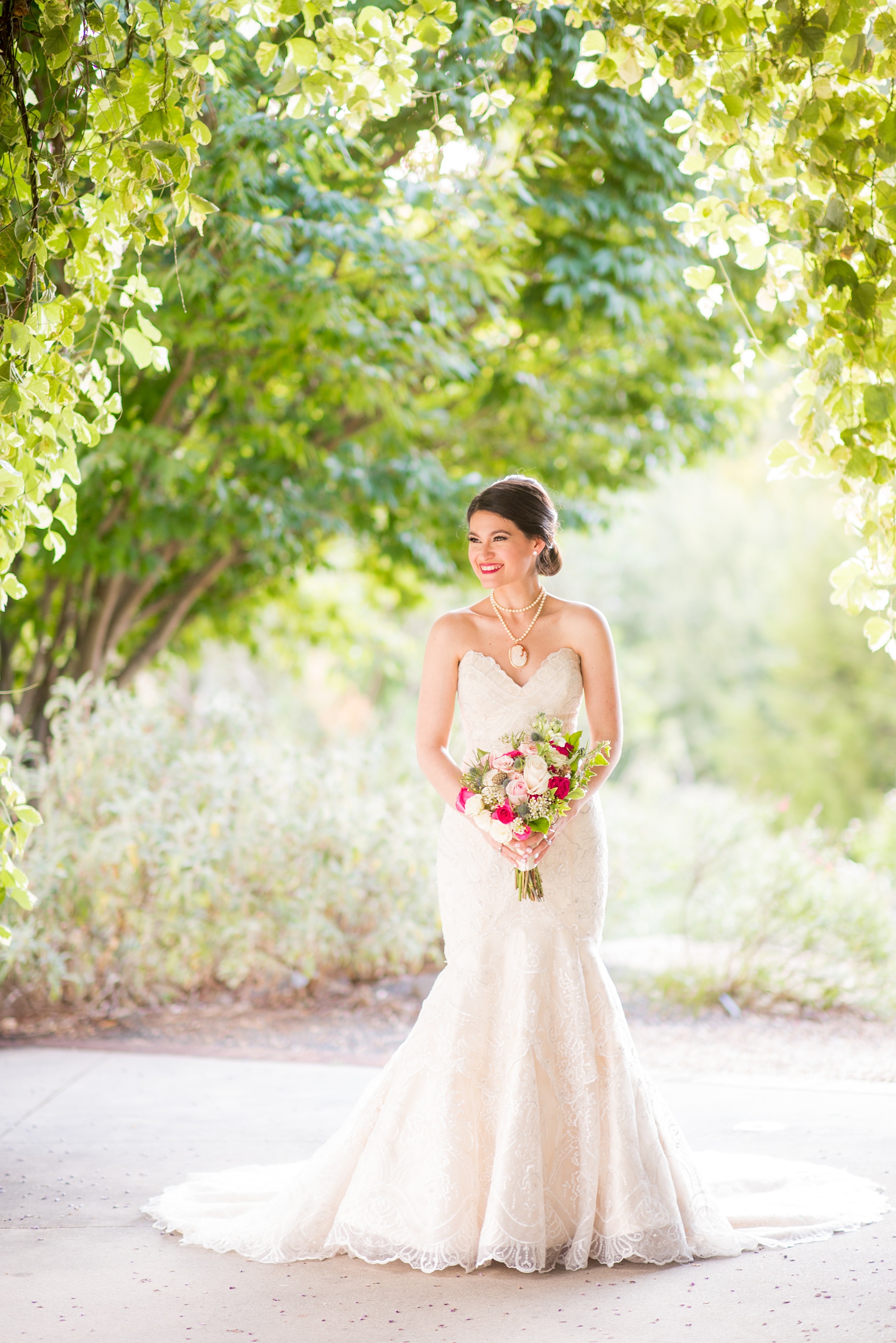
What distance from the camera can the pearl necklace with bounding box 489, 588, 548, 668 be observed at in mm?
4074

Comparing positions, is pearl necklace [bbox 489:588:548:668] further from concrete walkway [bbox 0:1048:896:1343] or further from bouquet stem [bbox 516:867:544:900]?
concrete walkway [bbox 0:1048:896:1343]

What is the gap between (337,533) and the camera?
27.9 feet

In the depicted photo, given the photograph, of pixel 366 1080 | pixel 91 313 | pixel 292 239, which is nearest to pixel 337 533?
pixel 292 239

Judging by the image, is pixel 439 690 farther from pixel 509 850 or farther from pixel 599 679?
pixel 509 850

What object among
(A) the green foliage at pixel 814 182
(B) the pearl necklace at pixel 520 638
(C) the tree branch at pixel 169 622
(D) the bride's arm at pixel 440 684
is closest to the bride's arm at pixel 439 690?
(D) the bride's arm at pixel 440 684

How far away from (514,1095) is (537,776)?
Result: 926 millimetres

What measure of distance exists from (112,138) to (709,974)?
603 centimetres

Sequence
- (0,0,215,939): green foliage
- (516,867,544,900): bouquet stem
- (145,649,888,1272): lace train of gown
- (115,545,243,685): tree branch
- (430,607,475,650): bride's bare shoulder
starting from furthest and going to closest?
(115,545,243,685): tree branch → (430,607,475,650): bride's bare shoulder → (516,867,544,900): bouquet stem → (145,649,888,1272): lace train of gown → (0,0,215,939): green foliage

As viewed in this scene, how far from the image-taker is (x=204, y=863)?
7.27m

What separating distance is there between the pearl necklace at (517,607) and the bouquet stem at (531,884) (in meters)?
0.89

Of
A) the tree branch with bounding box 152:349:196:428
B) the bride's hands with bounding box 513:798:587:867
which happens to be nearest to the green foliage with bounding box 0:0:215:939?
the bride's hands with bounding box 513:798:587:867

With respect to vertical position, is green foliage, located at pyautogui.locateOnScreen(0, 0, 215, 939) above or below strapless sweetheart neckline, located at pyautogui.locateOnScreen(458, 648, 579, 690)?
above

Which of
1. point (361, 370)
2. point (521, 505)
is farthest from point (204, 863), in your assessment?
point (521, 505)

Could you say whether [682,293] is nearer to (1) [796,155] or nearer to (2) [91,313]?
(2) [91,313]
